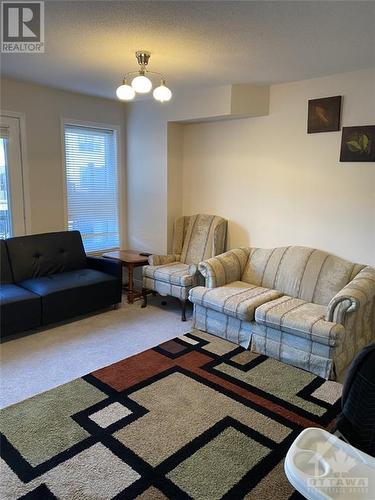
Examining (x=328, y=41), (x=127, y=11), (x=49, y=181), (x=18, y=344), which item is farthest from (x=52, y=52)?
(x=18, y=344)

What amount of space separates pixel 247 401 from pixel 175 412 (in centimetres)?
50

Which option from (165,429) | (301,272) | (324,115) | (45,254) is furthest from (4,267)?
(324,115)

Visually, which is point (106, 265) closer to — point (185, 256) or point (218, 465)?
point (185, 256)

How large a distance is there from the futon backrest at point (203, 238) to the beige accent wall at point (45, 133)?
61.0 inches

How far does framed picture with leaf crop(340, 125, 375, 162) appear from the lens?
3.21m

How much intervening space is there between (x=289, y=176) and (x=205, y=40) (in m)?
1.74

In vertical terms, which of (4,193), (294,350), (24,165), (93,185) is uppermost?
(24,165)

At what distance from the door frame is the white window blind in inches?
20.2

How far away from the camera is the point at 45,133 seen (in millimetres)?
4133

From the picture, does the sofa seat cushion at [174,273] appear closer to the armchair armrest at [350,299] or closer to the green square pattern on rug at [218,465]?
the armchair armrest at [350,299]

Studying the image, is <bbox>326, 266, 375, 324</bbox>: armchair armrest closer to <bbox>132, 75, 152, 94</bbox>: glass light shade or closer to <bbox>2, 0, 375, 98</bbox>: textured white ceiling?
<bbox>2, 0, 375, 98</bbox>: textured white ceiling

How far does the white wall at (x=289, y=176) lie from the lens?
3322 millimetres

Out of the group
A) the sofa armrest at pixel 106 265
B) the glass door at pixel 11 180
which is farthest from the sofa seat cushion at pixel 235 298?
the glass door at pixel 11 180

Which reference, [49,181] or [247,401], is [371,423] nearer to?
[247,401]
